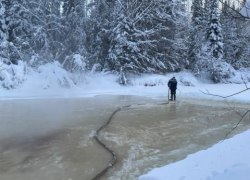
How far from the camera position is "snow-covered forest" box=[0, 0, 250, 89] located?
101 feet

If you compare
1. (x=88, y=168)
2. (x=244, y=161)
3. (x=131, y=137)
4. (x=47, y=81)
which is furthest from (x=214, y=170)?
(x=47, y=81)

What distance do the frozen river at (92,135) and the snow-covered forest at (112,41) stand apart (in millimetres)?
10942

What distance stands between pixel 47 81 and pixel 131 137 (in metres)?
17.8

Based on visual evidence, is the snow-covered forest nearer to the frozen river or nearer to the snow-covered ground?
the snow-covered ground

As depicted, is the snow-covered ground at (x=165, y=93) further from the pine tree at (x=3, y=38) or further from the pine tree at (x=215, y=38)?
the pine tree at (x=215, y=38)

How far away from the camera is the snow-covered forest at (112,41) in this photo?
30828 mm

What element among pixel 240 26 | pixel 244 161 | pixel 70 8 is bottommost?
pixel 244 161

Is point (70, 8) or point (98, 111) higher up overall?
point (70, 8)

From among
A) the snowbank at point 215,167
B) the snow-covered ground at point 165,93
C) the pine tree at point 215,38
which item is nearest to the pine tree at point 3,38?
the snow-covered ground at point 165,93

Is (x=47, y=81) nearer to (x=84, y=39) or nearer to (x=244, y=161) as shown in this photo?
(x=84, y=39)

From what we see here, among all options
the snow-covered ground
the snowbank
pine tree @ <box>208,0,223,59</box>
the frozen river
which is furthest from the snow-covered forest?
the snowbank

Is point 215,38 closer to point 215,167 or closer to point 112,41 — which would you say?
point 112,41

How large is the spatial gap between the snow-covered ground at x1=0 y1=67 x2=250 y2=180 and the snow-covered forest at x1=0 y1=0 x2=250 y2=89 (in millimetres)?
643

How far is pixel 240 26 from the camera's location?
539 cm
